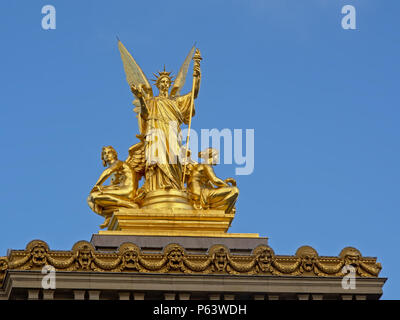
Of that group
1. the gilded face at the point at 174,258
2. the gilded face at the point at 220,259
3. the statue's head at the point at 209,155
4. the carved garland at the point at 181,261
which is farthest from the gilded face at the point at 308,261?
the statue's head at the point at 209,155

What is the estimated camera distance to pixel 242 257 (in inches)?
1679

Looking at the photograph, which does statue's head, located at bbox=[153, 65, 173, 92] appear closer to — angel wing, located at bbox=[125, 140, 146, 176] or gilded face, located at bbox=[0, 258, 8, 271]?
angel wing, located at bbox=[125, 140, 146, 176]

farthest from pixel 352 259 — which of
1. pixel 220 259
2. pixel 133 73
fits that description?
pixel 133 73

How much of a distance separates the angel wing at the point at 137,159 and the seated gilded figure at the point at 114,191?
29 centimetres

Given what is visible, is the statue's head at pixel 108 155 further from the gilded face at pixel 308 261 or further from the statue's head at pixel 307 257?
the gilded face at pixel 308 261

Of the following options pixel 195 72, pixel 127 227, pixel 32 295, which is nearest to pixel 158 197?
pixel 127 227

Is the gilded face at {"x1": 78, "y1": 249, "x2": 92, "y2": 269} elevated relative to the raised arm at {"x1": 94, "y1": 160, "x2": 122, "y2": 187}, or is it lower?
lower

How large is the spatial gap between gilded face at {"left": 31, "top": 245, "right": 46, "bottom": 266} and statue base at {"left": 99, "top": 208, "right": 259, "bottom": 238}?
18.8ft

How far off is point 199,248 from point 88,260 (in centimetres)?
491

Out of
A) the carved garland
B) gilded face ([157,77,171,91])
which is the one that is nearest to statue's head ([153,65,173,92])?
gilded face ([157,77,171,91])

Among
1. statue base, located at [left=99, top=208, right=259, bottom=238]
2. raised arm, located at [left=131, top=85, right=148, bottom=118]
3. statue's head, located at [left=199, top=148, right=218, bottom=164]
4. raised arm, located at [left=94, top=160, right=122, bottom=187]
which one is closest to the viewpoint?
statue base, located at [left=99, top=208, right=259, bottom=238]

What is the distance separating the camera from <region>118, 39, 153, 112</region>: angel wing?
53.1 metres

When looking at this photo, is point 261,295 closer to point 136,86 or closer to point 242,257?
point 242,257

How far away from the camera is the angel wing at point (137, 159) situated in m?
50.9
